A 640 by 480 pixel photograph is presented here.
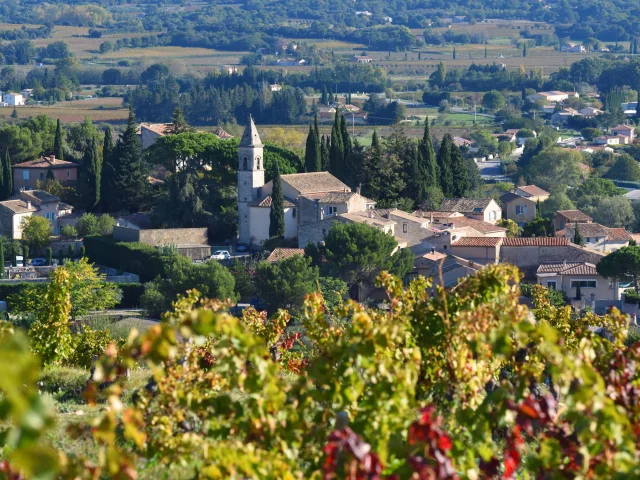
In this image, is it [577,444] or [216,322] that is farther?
[577,444]

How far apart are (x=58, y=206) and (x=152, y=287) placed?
1257 centimetres

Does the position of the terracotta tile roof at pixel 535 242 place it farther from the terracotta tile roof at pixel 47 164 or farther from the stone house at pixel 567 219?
the terracotta tile roof at pixel 47 164

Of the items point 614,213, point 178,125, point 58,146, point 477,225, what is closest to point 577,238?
point 477,225

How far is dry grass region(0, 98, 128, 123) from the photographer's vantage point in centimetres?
10144

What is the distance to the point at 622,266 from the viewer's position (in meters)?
36.4

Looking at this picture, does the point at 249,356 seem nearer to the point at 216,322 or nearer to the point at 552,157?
the point at 216,322

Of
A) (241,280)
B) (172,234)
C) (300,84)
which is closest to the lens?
(241,280)

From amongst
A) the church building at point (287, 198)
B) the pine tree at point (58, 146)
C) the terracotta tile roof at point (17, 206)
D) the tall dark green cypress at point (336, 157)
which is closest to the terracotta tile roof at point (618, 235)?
the church building at point (287, 198)

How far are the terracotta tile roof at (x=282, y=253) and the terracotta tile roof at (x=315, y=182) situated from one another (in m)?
3.30

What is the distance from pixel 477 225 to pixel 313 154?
7165 millimetres

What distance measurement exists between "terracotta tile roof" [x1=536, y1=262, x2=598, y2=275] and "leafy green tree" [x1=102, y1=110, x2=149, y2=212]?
1553cm

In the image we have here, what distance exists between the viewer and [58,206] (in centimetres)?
4797

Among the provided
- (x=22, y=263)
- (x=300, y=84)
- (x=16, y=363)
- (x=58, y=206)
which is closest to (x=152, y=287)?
(x=22, y=263)

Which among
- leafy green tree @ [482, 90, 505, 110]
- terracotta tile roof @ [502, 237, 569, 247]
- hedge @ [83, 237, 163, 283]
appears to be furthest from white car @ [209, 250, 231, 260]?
leafy green tree @ [482, 90, 505, 110]
